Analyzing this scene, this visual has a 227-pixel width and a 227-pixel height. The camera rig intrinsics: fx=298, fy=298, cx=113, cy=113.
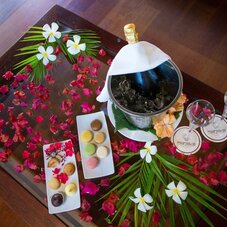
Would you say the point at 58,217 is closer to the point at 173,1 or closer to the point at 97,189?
the point at 97,189

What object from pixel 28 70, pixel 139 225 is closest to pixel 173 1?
pixel 28 70

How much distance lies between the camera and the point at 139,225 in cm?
73

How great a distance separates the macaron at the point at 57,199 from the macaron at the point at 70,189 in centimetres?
2

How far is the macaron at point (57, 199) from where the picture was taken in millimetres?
757

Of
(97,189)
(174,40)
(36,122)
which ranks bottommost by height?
(174,40)

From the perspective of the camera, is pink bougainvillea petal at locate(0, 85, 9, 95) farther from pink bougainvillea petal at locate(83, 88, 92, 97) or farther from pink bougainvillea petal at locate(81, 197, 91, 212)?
pink bougainvillea petal at locate(81, 197, 91, 212)

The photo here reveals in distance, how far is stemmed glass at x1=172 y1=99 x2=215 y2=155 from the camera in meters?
0.78

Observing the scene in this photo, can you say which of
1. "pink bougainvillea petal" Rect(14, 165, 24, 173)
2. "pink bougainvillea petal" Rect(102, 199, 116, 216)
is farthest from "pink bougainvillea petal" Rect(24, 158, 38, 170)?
"pink bougainvillea petal" Rect(102, 199, 116, 216)

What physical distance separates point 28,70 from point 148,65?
1.44ft

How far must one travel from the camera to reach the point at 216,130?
808mm

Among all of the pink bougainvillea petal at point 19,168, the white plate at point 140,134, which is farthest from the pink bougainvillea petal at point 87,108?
the pink bougainvillea petal at point 19,168

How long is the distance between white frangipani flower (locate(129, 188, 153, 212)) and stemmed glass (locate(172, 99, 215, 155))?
6.0 inches

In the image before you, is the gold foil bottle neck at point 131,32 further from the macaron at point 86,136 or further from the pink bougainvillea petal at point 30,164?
the pink bougainvillea petal at point 30,164

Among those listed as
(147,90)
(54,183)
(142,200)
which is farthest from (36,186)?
(147,90)
